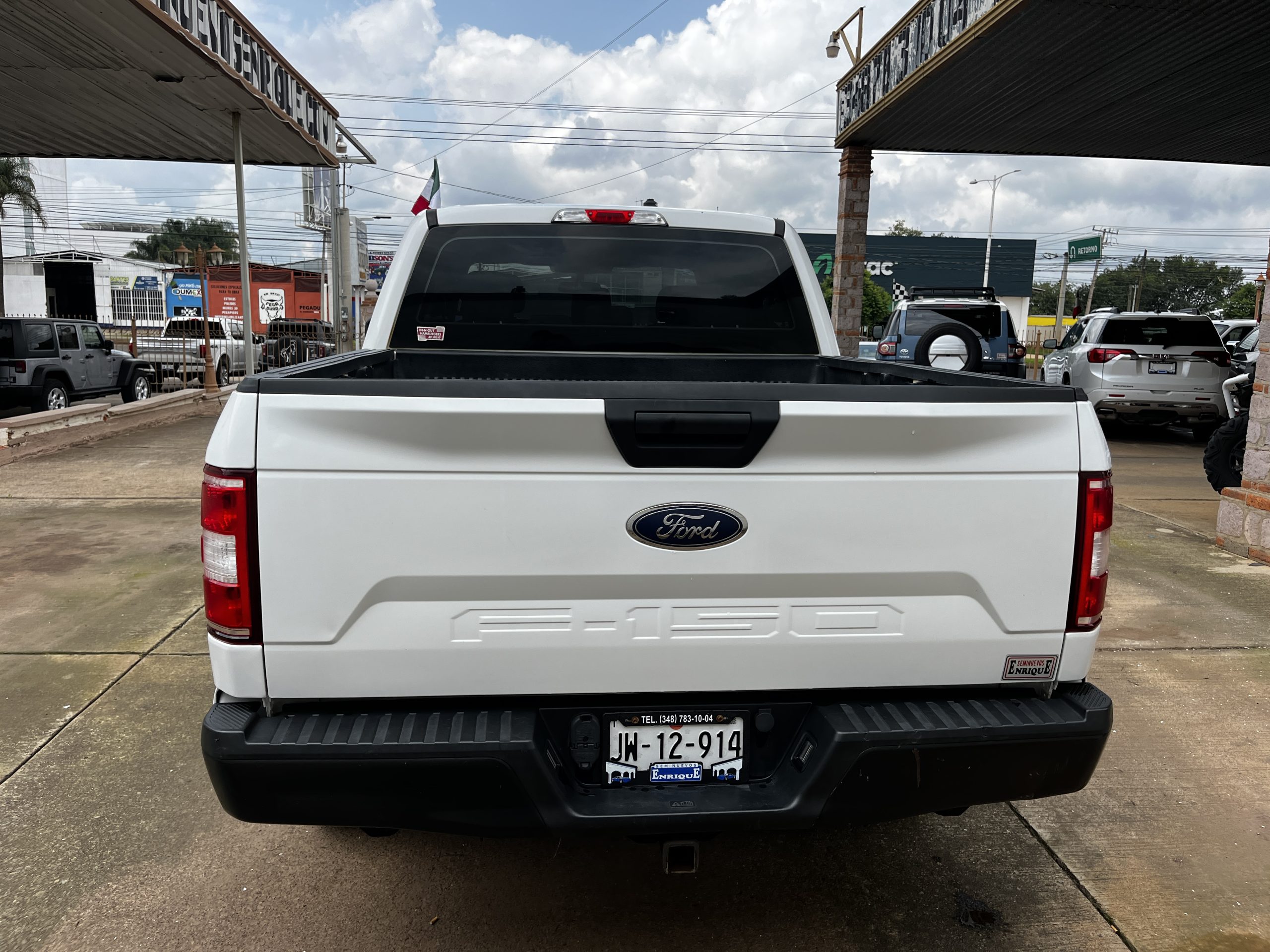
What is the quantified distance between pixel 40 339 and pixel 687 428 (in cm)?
1529

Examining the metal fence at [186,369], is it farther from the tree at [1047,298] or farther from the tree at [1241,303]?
the tree at [1047,298]

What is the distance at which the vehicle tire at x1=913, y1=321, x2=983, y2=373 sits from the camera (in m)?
4.80

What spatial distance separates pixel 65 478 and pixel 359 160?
11810 millimetres

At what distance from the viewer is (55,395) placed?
14.2 m

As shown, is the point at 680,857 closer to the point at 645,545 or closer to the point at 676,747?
the point at 676,747

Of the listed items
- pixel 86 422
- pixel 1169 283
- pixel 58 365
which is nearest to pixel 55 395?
pixel 58 365

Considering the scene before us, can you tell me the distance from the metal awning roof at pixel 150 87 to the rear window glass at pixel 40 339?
2.82 m

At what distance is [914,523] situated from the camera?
2125 mm

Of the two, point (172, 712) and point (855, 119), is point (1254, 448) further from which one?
point (855, 119)

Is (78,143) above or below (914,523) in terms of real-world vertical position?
above

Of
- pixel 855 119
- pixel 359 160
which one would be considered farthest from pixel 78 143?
pixel 855 119

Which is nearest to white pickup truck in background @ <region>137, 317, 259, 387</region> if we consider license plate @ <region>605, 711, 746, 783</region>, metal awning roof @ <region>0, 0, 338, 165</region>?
metal awning roof @ <region>0, 0, 338, 165</region>

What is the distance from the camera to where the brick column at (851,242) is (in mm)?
14500

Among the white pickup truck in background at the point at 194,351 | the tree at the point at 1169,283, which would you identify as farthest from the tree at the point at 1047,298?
the white pickup truck in background at the point at 194,351
